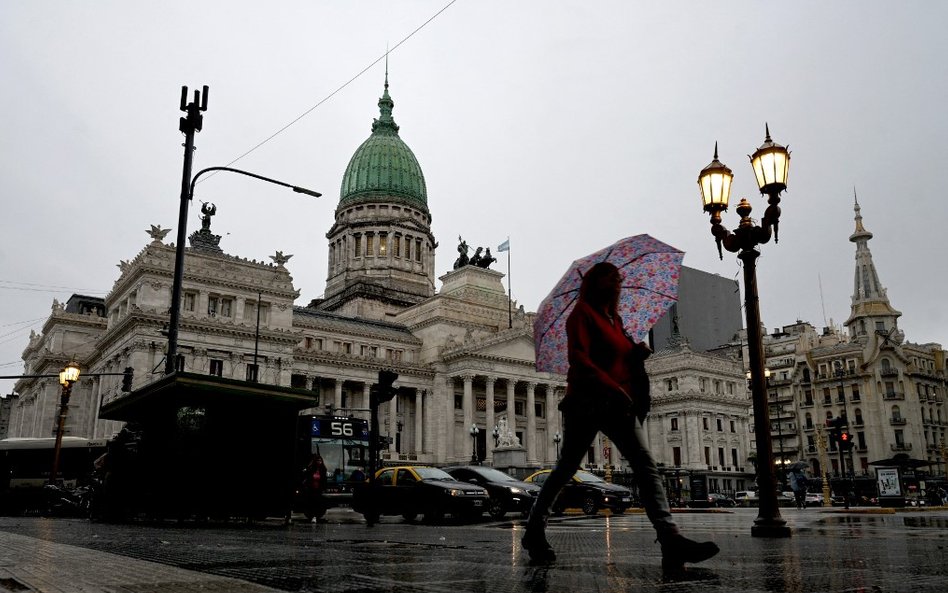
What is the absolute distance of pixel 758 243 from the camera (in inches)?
508

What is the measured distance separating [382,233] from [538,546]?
8427 centimetres

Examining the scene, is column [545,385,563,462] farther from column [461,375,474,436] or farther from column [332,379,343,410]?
column [332,379,343,410]

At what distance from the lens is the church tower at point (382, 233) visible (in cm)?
8575

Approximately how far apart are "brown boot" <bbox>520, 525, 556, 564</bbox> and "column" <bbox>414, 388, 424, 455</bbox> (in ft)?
190

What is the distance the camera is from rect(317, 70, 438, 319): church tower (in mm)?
85750

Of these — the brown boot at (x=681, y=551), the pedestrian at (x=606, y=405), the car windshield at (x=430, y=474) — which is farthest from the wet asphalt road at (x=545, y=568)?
the car windshield at (x=430, y=474)

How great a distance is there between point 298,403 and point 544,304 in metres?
9.71

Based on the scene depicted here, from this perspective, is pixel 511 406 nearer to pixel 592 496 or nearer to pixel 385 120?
pixel 592 496

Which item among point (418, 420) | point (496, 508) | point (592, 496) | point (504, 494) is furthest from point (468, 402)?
point (504, 494)

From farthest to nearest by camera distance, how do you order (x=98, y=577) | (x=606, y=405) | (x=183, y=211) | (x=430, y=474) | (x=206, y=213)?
(x=206, y=213), (x=430, y=474), (x=183, y=211), (x=606, y=405), (x=98, y=577)

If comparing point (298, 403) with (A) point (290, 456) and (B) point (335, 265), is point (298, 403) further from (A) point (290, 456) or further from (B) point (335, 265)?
(B) point (335, 265)

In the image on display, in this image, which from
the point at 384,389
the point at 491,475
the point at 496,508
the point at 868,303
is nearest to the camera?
the point at 384,389

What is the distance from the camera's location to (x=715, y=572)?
244 inches

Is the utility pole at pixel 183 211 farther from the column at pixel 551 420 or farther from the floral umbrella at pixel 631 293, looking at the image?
the column at pixel 551 420
